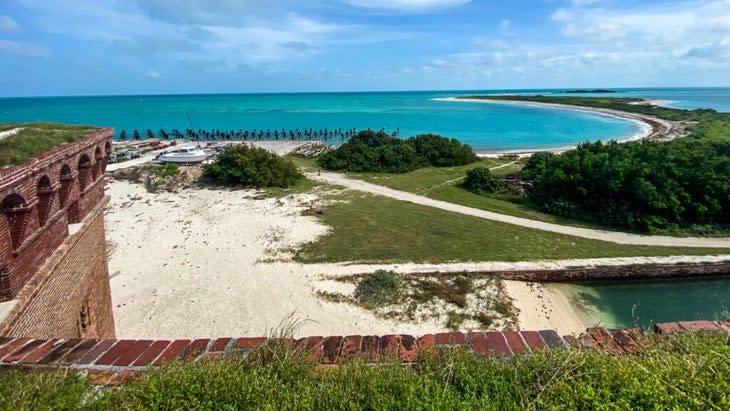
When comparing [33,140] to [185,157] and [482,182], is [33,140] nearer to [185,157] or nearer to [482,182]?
[482,182]

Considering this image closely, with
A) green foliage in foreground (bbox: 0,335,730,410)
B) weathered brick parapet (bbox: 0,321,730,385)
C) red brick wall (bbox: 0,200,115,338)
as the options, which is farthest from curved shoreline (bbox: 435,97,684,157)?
green foliage in foreground (bbox: 0,335,730,410)

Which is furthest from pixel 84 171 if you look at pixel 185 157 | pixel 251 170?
pixel 185 157

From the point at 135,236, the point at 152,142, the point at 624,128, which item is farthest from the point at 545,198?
the point at 624,128

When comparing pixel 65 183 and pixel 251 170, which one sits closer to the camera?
pixel 65 183

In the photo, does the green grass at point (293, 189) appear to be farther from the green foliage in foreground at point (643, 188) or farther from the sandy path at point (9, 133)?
the sandy path at point (9, 133)

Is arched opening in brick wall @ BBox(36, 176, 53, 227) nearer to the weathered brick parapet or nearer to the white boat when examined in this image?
the weathered brick parapet

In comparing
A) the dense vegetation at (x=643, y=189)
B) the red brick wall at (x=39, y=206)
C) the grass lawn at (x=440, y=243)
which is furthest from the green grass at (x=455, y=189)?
the red brick wall at (x=39, y=206)

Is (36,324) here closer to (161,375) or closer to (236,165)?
(161,375)
